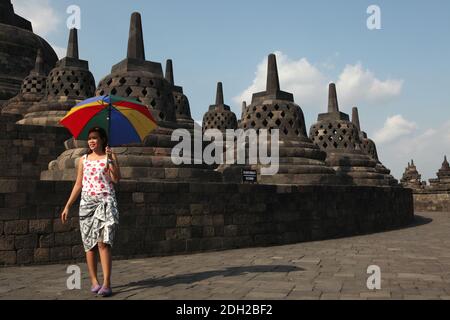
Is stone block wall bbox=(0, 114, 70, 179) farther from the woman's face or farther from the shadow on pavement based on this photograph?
the woman's face

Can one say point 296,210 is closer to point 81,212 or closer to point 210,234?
point 210,234

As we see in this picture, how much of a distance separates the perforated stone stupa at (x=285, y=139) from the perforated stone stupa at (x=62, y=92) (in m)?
5.83

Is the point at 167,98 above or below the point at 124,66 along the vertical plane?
below

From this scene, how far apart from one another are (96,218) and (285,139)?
8.22 metres

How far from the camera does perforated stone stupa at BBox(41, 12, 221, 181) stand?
7797 mm

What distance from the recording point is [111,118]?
481 centimetres

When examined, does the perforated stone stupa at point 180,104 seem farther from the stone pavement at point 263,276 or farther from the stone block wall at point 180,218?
the stone pavement at point 263,276

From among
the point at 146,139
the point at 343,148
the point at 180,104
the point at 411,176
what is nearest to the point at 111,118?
the point at 146,139

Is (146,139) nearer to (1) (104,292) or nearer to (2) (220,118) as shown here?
(1) (104,292)

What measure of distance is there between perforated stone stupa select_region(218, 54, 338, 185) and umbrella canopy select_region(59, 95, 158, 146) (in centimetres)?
639

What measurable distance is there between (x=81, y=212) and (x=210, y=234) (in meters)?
3.71

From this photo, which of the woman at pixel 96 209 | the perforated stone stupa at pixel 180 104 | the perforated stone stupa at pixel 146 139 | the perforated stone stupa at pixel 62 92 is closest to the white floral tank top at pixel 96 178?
the woman at pixel 96 209
